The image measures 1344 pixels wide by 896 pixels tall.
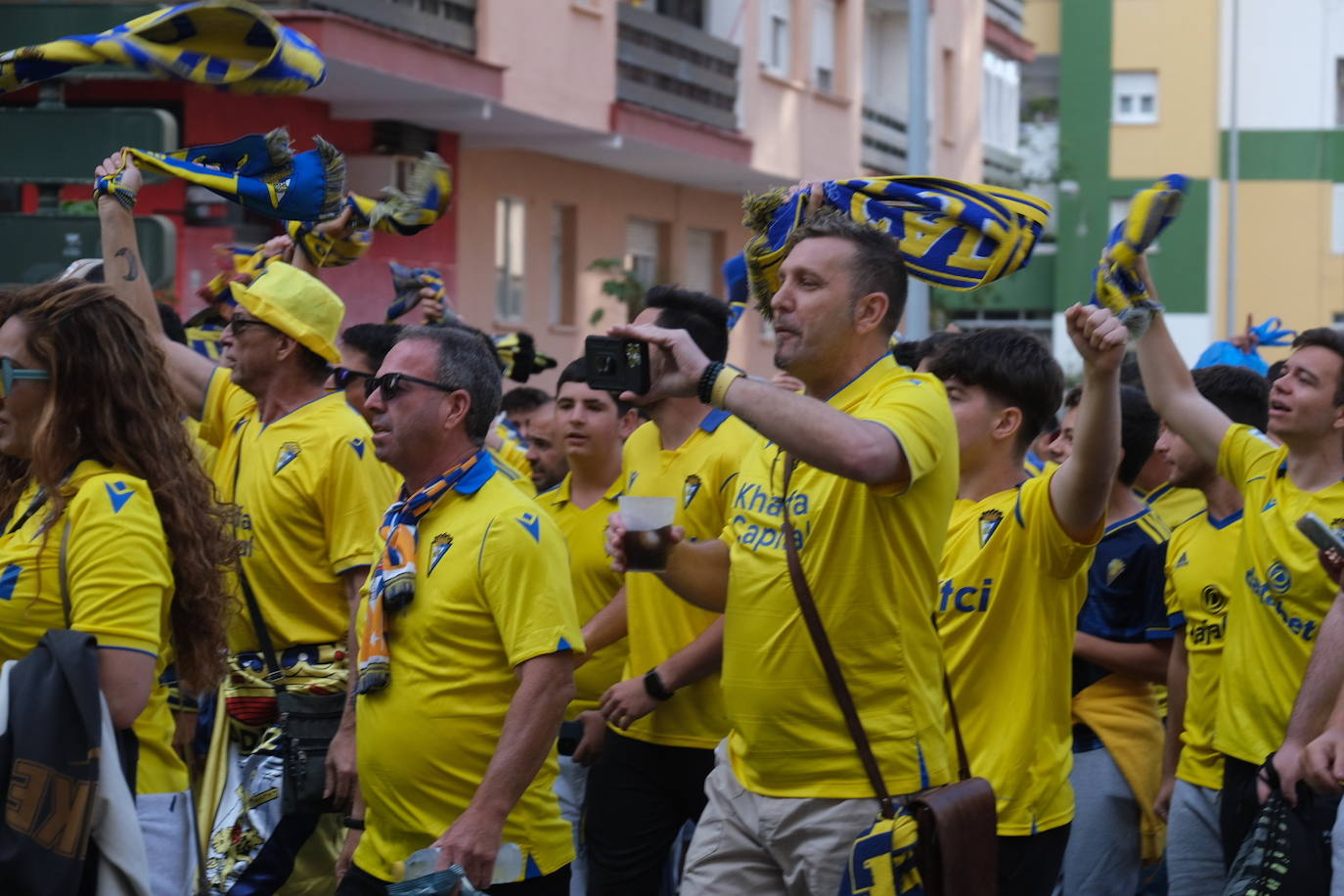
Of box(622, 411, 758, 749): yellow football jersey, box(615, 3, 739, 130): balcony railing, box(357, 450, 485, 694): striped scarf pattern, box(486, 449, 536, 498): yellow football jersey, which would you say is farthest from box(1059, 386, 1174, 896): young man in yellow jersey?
box(615, 3, 739, 130): balcony railing

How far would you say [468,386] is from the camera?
5.33m

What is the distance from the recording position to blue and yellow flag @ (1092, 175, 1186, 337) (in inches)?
211

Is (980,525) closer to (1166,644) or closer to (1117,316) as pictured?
(1117,316)

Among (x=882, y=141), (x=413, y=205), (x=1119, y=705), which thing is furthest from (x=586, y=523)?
(x=882, y=141)

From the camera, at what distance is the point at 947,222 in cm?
512

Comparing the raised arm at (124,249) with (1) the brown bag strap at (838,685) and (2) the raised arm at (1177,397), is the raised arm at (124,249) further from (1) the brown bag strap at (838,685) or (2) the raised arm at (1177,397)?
(2) the raised arm at (1177,397)

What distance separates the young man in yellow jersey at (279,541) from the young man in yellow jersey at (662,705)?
0.91 m

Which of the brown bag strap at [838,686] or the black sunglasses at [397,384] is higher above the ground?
the black sunglasses at [397,384]

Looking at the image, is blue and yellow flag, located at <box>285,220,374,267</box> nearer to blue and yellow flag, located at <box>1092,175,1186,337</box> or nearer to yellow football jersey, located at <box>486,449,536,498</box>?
yellow football jersey, located at <box>486,449,536,498</box>

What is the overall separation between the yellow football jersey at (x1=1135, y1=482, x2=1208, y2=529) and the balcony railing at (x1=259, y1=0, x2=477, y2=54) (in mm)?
10512

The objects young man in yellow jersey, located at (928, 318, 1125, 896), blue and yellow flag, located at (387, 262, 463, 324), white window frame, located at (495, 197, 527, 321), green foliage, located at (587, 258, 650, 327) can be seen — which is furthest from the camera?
white window frame, located at (495, 197, 527, 321)

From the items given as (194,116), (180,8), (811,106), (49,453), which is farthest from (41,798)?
(811,106)

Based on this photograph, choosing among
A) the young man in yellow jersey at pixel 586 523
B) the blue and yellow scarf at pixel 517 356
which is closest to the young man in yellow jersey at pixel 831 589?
the young man in yellow jersey at pixel 586 523

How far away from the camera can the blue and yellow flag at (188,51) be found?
20.2ft
